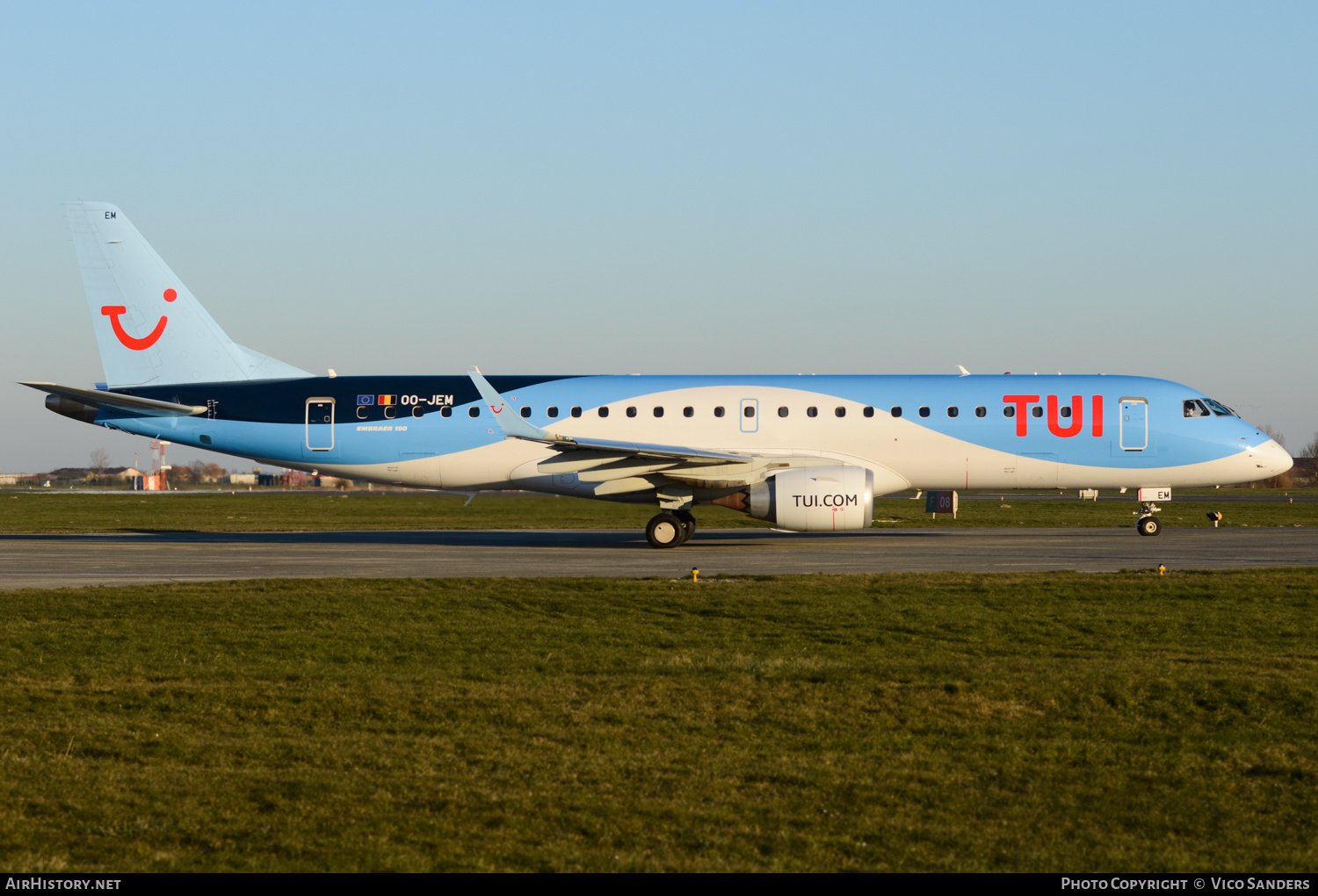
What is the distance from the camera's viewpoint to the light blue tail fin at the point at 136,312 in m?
28.5

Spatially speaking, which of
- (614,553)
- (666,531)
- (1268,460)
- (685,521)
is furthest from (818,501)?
(1268,460)

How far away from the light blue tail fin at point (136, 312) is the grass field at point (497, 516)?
9650mm

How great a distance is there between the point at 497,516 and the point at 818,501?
77.2 feet

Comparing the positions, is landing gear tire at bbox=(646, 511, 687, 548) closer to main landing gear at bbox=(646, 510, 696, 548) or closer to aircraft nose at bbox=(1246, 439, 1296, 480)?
main landing gear at bbox=(646, 510, 696, 548)

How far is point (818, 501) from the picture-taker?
24719 mm

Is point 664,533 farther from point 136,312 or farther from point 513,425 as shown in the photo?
point 136,312

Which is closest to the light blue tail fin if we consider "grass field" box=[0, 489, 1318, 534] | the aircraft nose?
"grass field" box=[0, 489, 1318, 534]

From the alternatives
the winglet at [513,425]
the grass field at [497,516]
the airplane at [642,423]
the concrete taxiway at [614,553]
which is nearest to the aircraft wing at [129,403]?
the airplane at [642,423]

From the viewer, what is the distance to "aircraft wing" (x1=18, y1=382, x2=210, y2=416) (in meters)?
27.5

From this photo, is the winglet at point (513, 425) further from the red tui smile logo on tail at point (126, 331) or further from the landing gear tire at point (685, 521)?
the red tui smile logo on tail at point (126, 331)

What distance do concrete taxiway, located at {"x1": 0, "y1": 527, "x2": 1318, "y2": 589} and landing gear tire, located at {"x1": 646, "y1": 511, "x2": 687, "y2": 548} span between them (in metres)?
0.31

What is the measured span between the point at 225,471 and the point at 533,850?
19956 centimetres
